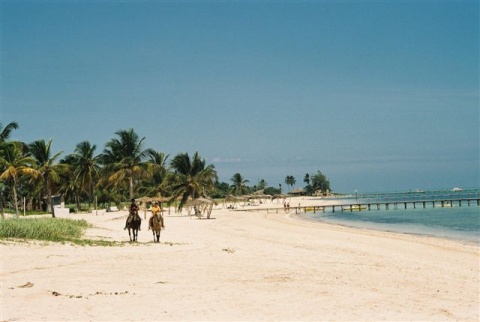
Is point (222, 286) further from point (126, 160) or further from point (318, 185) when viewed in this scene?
point (318, 185)

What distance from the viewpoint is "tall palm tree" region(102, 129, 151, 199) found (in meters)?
48.8

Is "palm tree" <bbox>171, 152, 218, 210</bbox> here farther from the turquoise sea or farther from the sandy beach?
the sandy beach

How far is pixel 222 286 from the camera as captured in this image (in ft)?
31.2

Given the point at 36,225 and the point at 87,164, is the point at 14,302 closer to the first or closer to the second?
the point at 36,225

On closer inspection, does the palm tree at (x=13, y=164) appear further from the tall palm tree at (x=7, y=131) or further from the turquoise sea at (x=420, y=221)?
the turquoise sea at (x=420, y=221)

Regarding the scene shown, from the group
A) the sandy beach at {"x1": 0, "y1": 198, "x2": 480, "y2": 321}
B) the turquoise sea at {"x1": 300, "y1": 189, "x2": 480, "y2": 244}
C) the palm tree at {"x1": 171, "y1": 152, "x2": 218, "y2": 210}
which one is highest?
the palm tree at {"x1": 171, "y1": 152, "x2": 218, "y2": 210}

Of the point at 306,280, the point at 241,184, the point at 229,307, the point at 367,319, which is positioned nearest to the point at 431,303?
the point at 367,319

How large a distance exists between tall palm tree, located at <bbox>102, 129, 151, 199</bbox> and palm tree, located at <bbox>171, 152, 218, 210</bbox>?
11.2ft

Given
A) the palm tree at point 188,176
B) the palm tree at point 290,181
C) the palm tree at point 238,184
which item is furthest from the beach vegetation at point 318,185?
the palm tree at point 188,176

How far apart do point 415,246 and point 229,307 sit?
15.9 metres

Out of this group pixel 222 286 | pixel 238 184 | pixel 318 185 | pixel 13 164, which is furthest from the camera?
pixel 318 185

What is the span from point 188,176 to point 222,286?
132ft

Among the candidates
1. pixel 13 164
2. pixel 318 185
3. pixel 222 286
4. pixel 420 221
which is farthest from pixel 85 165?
pixel 318 185

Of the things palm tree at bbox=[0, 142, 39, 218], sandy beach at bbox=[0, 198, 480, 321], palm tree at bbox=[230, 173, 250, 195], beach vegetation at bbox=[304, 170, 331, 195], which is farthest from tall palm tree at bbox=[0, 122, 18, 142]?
beach vegetation at bbox=[304, 170, 331, 195]
